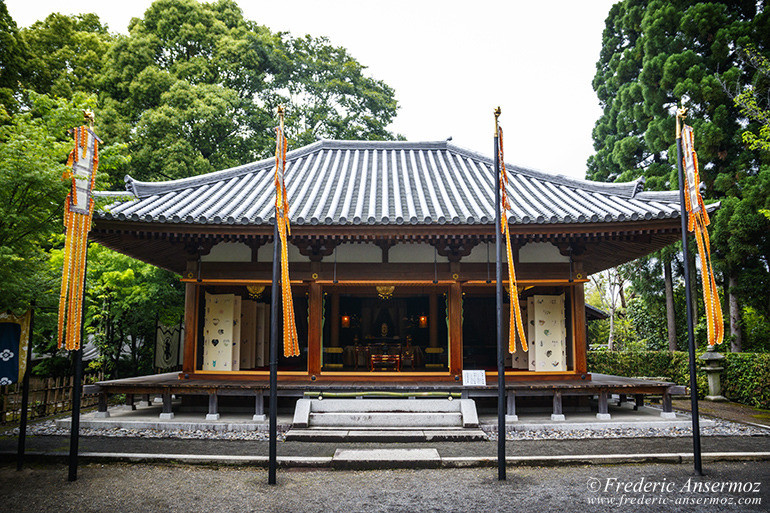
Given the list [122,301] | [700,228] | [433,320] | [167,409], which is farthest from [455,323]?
[122,301]

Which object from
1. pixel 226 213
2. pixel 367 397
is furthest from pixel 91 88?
pixel 367 397

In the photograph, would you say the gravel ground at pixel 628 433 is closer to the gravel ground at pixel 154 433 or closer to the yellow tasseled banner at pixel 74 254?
the gravel ground at pixel 154 433

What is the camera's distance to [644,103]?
20.9 metres

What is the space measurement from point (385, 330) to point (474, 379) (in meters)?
6.21

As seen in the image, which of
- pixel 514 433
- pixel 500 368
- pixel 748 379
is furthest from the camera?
pixel 748 379

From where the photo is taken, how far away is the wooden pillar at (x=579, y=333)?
11047 mm

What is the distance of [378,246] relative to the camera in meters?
11.5

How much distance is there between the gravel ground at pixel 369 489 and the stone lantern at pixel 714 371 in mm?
8447

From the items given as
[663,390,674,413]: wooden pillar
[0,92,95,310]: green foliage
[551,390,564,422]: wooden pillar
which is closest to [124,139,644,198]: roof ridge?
[0,92,95,310]: green foliage

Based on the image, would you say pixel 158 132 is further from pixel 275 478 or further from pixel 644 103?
pixel 644 103

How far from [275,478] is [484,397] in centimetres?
599

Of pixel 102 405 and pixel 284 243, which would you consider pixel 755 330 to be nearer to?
pixel 284 243

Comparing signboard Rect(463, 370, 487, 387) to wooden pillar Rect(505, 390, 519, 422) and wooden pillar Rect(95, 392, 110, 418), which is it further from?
wooden pillar Rect(95, 392, 110, 418)

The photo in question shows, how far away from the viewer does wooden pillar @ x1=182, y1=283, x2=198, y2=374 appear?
442 inches
